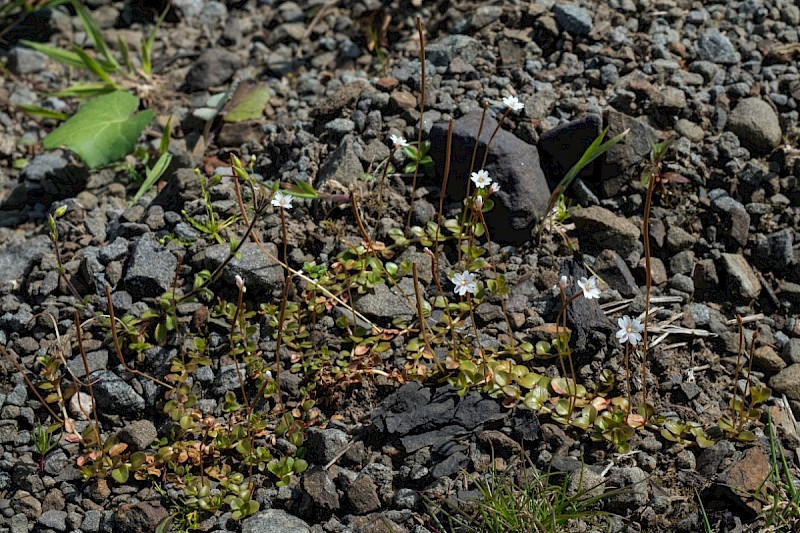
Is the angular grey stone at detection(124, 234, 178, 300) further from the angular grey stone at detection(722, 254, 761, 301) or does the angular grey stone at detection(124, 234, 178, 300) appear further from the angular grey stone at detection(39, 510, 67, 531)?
the angular grey stone at detection(722, 254, 761, 301)

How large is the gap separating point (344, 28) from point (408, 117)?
1185 mm

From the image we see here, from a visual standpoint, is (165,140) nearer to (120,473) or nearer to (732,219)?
(120,473)

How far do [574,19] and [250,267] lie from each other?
7.47 ft

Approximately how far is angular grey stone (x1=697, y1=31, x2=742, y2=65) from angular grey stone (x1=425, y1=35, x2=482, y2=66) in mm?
1178

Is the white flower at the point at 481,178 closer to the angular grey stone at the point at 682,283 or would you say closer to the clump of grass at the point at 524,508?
the angular grey stone at the point at 682,283

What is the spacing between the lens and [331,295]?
11.2 feet

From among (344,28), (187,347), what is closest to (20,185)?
(187,347)

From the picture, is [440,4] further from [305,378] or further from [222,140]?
[305,378]

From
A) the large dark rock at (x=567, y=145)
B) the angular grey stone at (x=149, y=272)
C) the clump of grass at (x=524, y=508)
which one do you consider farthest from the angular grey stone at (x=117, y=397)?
the large dark rock at (x=567, y=145)

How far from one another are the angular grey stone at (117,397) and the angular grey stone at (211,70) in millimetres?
2140

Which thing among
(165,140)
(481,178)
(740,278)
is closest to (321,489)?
(481,178)

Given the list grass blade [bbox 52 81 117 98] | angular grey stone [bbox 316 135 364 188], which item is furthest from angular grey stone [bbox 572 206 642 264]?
grass blade [bbox 52 81 117 98]

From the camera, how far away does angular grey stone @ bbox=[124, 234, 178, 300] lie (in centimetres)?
361

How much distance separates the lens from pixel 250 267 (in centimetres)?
359
